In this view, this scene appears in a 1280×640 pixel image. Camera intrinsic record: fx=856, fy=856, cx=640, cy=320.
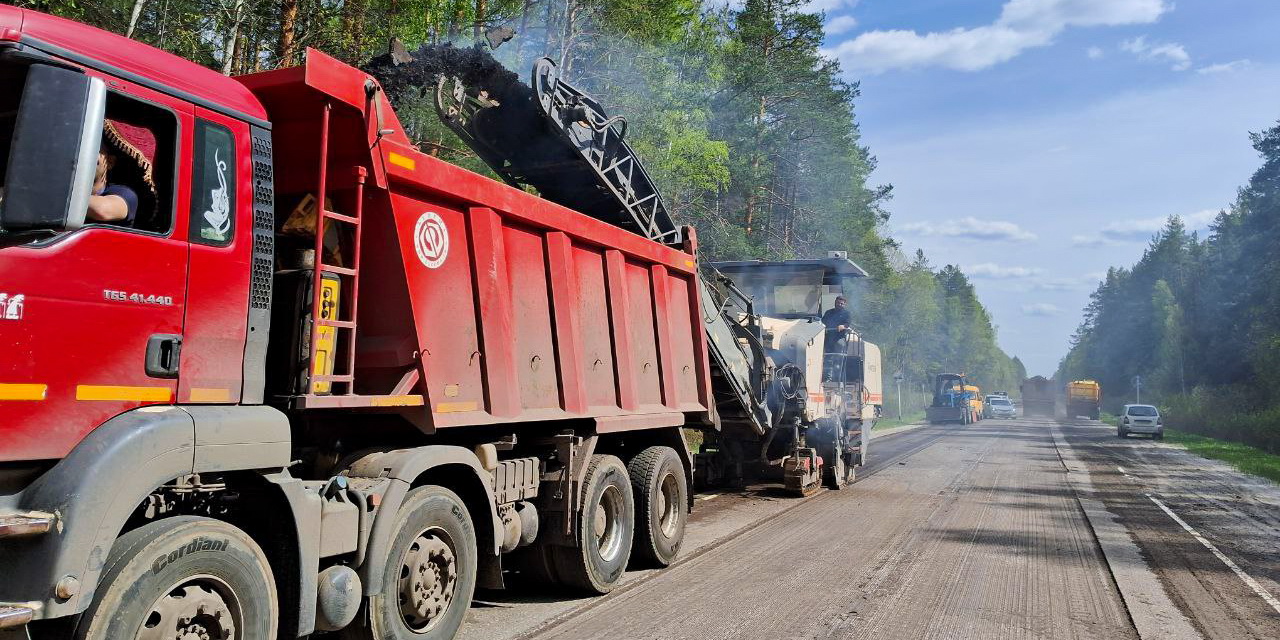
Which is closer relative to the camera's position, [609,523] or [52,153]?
[52,153]

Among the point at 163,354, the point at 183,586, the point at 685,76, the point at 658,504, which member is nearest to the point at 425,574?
the point at 183,586

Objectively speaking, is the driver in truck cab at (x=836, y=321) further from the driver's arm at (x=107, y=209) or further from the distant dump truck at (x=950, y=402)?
the distant dump truck at (x=950, y=402)

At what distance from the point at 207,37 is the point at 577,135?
9760 millimetres

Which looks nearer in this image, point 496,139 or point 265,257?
point 265,257

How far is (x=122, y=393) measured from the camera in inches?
128

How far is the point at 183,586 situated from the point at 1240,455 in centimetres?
2940

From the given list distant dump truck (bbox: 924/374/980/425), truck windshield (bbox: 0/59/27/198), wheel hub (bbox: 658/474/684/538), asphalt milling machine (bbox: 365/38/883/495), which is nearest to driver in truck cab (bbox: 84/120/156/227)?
truck windshield (bbox: 0/59/27/198)

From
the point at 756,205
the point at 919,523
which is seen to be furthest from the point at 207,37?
the point at 756,205

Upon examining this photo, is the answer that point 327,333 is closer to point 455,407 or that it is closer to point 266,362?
point 266,362

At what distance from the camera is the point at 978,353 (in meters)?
113

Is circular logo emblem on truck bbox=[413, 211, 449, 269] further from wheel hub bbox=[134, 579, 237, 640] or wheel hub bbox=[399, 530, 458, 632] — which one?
wheel hub bbox=[134, 579, 237, 640]

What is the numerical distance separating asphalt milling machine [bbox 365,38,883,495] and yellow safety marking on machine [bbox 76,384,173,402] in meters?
3.14

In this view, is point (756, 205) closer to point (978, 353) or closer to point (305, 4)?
point (305, 4)

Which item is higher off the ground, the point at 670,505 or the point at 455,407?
the point at 455,407
